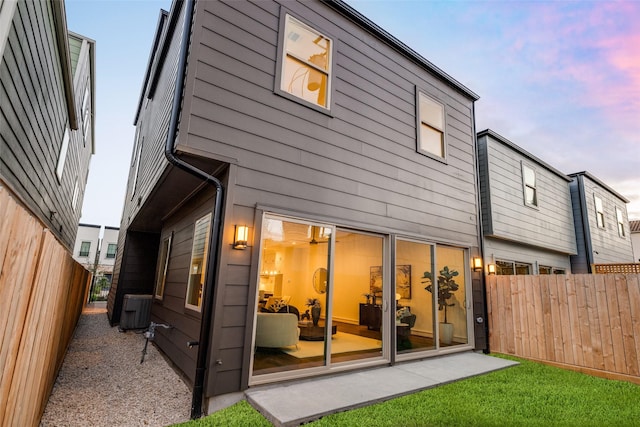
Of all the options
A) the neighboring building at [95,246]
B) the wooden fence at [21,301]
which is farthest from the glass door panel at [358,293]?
the neighboring building at [95,246]

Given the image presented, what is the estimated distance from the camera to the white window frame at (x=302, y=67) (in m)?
4.37

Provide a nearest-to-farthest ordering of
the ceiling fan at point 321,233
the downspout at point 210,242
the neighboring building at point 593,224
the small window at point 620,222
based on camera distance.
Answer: the downspout at point 210,242 < the ceiling fan at point 321,233 < the neighboring building at point 593,224 < the small window at point 620,222

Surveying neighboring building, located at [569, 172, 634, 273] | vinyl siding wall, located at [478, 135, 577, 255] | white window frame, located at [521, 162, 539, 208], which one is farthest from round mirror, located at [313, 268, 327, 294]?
neighboring building, located at [569, 172, 634, 273]

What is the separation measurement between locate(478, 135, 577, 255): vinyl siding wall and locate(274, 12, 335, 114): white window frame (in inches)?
227

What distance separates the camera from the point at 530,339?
5750mm

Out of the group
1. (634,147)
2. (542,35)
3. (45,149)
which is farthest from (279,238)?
(634,147)

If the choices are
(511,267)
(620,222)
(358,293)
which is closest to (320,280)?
(358,293)

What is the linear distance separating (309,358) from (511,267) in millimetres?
7641

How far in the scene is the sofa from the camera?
3.80 metres

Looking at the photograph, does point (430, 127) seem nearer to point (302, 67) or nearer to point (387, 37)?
point (387, 37)

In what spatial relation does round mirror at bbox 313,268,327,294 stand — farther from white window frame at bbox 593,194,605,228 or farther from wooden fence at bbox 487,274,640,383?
white window frame at bbox 593,194,605,228

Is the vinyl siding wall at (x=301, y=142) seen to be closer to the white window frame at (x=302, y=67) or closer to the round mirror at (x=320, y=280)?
the white window frame at (x=302, y=67)

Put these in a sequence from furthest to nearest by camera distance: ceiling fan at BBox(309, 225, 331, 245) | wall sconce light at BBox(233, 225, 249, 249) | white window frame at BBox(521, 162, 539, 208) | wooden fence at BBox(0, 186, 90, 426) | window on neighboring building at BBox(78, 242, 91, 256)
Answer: window on neighboring building at BBox(78, 242, 91, 256), white window frame at BBox(521, 162, 539, 208), ceiling fan at BBox(309, 225, 331, 245), wall sconce light at BBox(233, 225, 249, 249), wooden fence at BBox(0, 186, 90, 426)

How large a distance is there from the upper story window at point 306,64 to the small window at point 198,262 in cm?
223
